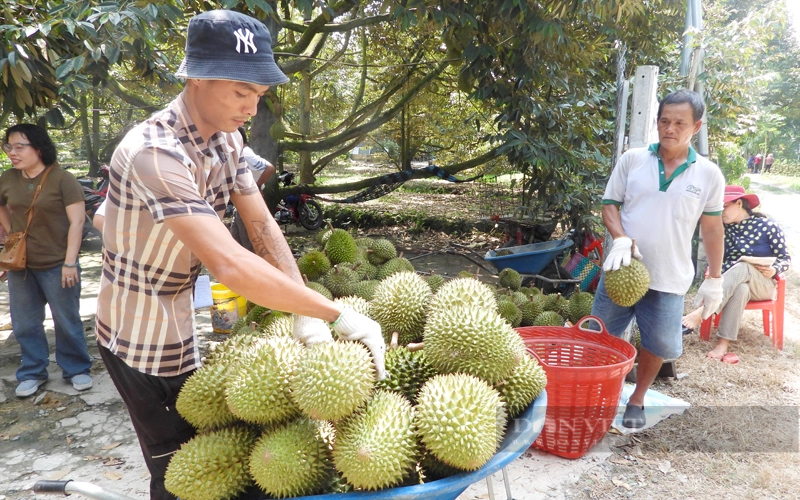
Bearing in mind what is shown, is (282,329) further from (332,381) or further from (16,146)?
(16,146)

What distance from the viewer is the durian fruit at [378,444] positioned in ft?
4.41

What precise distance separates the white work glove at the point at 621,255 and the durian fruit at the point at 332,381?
1.87 m

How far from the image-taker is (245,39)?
4.81 feet

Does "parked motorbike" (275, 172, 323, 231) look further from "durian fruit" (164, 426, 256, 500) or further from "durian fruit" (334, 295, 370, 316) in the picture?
"durian fruit" (164, 426, 256, 500)

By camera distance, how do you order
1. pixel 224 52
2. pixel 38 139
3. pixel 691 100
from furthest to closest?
pixel 38 139 < pixel 691 100 < pixel 224 52

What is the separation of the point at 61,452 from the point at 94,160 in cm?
1128

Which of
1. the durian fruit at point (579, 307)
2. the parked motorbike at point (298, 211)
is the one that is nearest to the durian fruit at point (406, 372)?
the durian fruit at point (579, 307)

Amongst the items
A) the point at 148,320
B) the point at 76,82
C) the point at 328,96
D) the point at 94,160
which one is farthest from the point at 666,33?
the point at 94,160

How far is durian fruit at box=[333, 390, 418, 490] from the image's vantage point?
1.34m

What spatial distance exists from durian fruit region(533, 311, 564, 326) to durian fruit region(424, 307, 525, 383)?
217cm

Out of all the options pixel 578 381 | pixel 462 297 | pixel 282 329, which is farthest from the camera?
pixel 578 381

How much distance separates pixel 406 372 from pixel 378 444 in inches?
13.9

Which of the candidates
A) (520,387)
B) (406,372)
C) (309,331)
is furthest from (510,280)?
(309,331)

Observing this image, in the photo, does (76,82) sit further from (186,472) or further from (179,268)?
(186,472)
